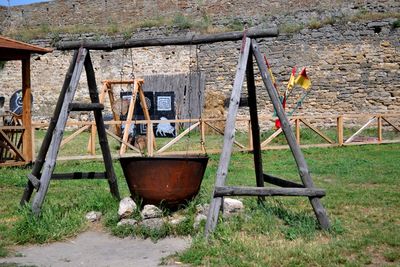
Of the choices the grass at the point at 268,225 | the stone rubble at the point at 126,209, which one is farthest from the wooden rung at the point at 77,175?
the stone rubble at the point at 126,209

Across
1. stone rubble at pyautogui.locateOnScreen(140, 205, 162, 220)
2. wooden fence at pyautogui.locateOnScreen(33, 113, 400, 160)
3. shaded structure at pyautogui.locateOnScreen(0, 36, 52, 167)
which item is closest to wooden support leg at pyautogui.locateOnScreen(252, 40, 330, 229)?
stone rubble at pyautogui.locateOnScreen(140, 205, 162, 220)

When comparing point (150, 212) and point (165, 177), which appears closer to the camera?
point (150, 212)

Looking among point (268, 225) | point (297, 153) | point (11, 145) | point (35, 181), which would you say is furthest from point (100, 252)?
point (11, 145)

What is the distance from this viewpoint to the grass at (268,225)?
5.34 metres

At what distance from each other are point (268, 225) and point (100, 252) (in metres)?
1.85

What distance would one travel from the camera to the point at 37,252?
5.91m

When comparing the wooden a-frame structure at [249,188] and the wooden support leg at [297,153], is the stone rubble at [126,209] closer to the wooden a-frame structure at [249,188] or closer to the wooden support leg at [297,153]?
the wooden a-frame structure at [249,188]

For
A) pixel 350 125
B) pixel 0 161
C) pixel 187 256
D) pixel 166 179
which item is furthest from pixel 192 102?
pixel 187 256

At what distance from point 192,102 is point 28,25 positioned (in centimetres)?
1143

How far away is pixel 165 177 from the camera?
6.81 meters

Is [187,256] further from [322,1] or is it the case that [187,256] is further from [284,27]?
[322,1]

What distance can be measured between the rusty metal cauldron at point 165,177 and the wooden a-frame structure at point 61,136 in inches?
32.8

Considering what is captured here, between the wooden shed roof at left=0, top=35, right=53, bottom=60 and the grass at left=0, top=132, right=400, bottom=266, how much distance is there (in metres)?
3.14

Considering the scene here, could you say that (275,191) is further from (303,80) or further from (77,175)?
(303,80)
